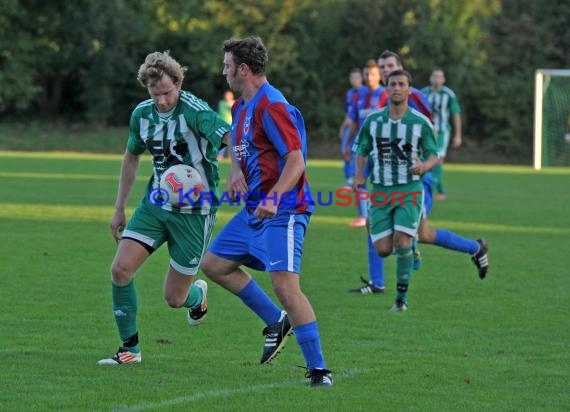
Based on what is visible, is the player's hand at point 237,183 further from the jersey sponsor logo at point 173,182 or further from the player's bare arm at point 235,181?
the jersey sponsor logo at point 173,182

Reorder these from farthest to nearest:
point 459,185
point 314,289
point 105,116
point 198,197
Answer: point 105,116 < point 459,185 < point 314,289 < point 198,197

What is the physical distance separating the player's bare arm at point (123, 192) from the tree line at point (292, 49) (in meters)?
35.2

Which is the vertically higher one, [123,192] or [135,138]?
[135,138]

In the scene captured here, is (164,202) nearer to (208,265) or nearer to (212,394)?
(208,265)

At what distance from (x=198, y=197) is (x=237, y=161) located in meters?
0.67

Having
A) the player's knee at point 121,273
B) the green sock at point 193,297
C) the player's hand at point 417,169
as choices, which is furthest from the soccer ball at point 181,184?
the player's hand at point 417,169

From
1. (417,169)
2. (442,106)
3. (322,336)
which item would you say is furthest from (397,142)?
(442,106)

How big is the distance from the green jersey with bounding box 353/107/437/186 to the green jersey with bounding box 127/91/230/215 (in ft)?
8.80

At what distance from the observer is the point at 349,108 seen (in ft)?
48.6

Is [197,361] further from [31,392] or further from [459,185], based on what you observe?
[459,185]

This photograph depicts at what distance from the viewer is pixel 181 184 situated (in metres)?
6.74

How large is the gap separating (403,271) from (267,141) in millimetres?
3287

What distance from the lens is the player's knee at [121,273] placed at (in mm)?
6707

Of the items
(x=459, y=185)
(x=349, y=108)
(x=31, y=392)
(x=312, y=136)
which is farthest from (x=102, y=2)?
(x=31, y=392)
